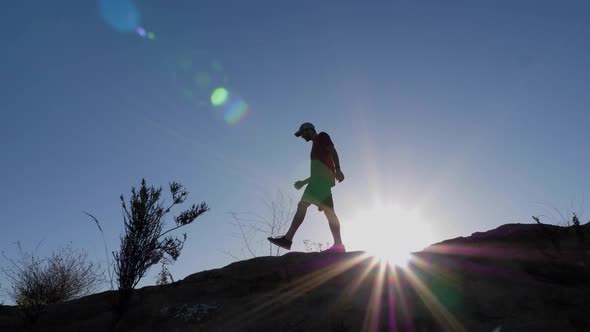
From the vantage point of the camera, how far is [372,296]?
12.3ft

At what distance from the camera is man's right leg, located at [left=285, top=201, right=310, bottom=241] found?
18.8 feet

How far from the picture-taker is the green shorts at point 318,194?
5.98 meters

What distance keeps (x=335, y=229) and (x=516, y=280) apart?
267 centimetres

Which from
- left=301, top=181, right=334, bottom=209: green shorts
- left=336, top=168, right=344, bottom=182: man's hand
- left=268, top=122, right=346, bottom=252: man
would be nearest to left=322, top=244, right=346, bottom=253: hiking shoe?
left=268, top=122, right=346, bottom=252: man

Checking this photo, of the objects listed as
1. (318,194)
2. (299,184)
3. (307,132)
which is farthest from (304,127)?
(318,194)

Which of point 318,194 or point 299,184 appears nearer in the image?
point 318,194

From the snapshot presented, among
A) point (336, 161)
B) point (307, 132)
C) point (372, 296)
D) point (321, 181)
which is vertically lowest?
point (372, 296)

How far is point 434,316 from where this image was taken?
3256mm

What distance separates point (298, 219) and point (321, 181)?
0.67 metres

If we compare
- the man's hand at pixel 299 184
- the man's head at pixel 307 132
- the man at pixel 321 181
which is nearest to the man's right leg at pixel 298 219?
the man at pixel 321 181

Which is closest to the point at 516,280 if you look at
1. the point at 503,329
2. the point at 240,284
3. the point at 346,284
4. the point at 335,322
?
the point at 503,329

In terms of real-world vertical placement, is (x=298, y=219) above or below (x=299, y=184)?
below

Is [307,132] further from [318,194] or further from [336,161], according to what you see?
[318,194]

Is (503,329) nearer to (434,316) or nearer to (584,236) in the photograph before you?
(434,316)
